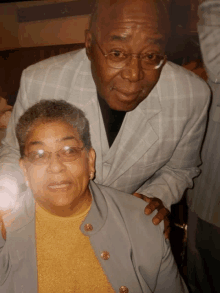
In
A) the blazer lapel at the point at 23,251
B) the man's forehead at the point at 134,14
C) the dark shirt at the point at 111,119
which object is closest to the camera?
the man's forehead at the point at 134,14

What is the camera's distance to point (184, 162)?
127 centimetres

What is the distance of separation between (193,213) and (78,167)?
35.0 inches

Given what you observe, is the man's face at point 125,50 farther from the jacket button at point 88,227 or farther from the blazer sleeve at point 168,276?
the blazer sleeve at point 168,276

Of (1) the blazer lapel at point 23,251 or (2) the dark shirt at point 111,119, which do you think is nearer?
(1) the blazer lapel at point 23,251

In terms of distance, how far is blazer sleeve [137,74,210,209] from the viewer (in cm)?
111

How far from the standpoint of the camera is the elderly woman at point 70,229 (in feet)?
3.04

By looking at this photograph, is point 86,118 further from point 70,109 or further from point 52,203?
point 52,203

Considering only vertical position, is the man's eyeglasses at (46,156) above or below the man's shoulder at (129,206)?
above

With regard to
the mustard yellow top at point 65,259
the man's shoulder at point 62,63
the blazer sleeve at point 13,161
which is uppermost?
the man's shoulder at point 62,63

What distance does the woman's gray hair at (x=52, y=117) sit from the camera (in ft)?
3.09

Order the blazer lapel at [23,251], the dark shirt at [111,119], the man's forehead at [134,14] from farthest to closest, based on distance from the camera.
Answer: the dark shirt at [111,119] → the blazer lapel at [23,251] → the man's forehead at [134,14]

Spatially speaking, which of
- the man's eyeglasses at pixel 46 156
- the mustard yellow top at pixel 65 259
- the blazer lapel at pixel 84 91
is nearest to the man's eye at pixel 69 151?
the man's eyeglasses at pixel 46 156

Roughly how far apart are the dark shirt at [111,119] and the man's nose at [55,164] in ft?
0.87

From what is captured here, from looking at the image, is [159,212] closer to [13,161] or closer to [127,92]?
[127,92]
